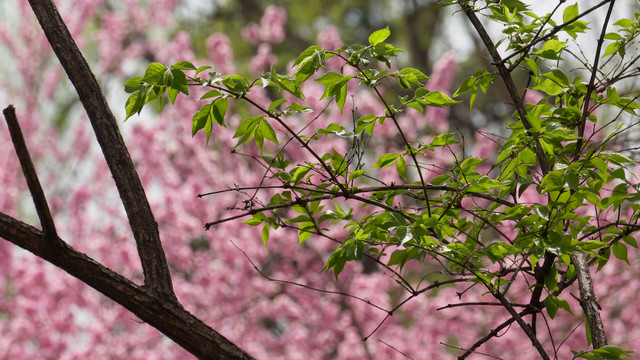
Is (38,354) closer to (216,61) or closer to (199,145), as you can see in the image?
(199,145)

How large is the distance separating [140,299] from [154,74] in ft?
1.30

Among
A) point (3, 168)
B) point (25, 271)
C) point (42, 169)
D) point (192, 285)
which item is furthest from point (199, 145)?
point (42, 169)

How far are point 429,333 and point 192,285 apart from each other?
2076 millimetres

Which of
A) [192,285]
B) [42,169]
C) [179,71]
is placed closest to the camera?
[179,71]

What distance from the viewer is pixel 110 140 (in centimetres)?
136

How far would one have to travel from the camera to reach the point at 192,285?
6.25 metres

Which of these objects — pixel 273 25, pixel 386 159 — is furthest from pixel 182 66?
pixel 273 25

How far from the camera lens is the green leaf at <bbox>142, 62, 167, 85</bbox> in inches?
48.6

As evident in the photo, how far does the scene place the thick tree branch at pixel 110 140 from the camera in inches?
52.8

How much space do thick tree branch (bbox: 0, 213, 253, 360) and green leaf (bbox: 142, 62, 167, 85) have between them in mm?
327

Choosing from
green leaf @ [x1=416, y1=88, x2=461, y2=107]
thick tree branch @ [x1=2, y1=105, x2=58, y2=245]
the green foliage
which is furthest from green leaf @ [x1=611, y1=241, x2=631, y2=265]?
thick tree branch @ [x1=2, y1=105, x2=58, y2=245]

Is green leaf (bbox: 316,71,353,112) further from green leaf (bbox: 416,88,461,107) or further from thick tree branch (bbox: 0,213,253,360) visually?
thick tree branch (bbox: 0,213,253,360)

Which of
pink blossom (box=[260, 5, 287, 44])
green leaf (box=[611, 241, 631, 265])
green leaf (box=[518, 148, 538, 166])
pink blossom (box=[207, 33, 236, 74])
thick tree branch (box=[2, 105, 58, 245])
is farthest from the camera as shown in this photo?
pink blossom (box=[260, 5, 287, 44])

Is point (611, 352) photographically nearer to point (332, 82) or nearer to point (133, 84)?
point (332, 82)
